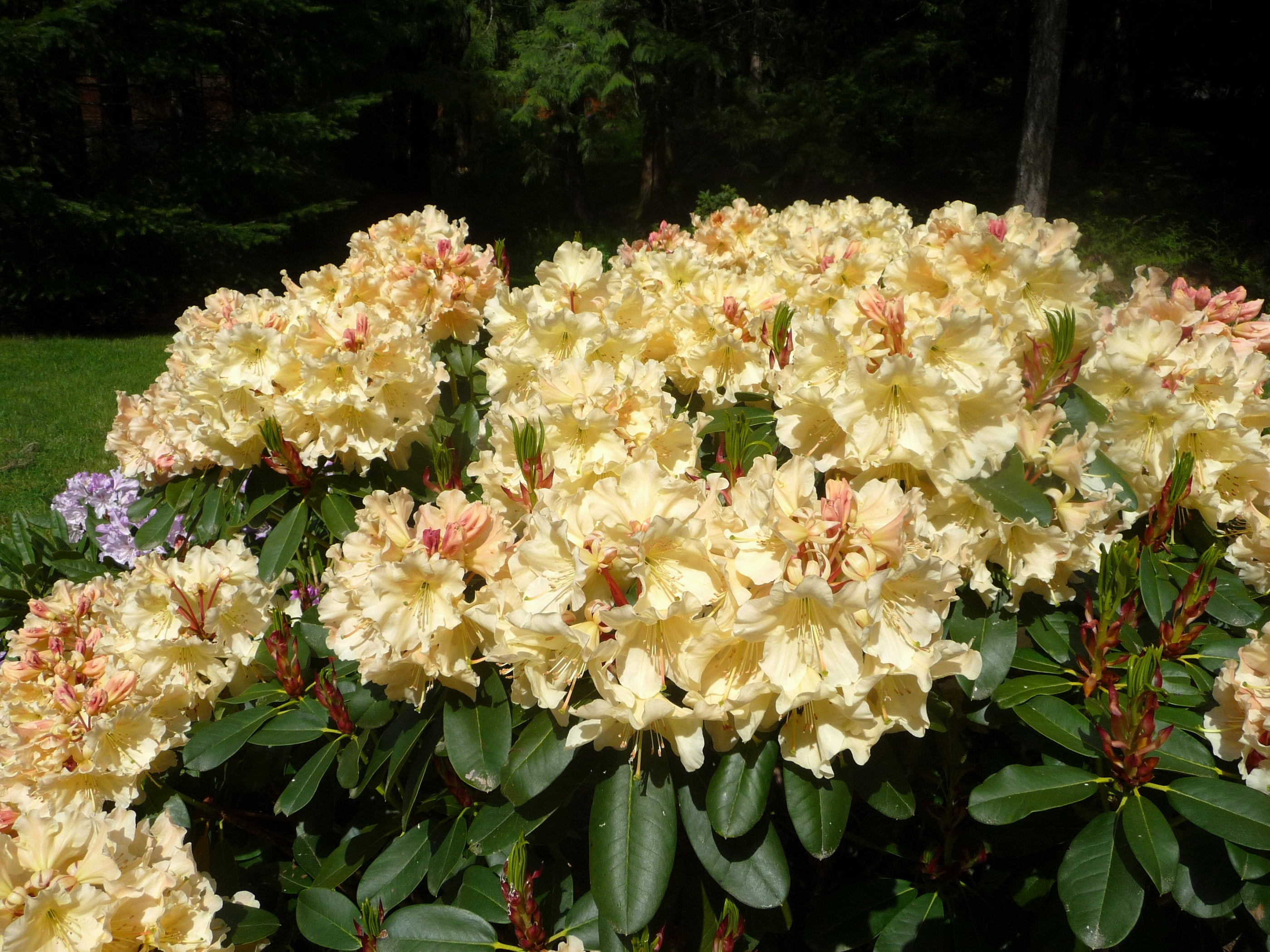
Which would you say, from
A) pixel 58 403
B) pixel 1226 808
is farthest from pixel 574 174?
pixel 1226 808

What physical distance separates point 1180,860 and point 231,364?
1.86 meters

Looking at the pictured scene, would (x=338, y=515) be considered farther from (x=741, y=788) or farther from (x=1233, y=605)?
(x=1233, y=605)

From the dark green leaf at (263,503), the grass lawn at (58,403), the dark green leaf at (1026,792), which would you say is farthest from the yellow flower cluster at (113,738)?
the grass lawn at (58,403)

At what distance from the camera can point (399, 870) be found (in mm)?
1496

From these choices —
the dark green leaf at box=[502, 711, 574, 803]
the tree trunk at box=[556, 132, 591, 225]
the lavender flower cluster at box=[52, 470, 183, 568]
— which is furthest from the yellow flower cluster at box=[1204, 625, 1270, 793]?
the tree trunk at box=[556, 132, 591, 225]

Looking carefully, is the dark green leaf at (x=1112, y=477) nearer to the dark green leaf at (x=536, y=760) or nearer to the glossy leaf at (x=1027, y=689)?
the glossy leaf at (x=1027, y=689)

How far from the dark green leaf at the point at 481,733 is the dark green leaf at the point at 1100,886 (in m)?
0.79

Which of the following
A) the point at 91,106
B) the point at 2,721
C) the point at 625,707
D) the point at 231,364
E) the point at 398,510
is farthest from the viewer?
the point at 91,106

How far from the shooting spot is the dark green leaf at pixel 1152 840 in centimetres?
112

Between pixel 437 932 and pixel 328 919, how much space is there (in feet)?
0.71

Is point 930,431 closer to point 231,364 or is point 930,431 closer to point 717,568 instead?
point 717,568

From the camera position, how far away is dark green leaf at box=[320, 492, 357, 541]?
1796 millimetres

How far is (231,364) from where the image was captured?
6.11 ft

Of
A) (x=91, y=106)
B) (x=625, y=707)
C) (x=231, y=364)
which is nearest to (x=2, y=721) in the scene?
(x=231, y=364)
